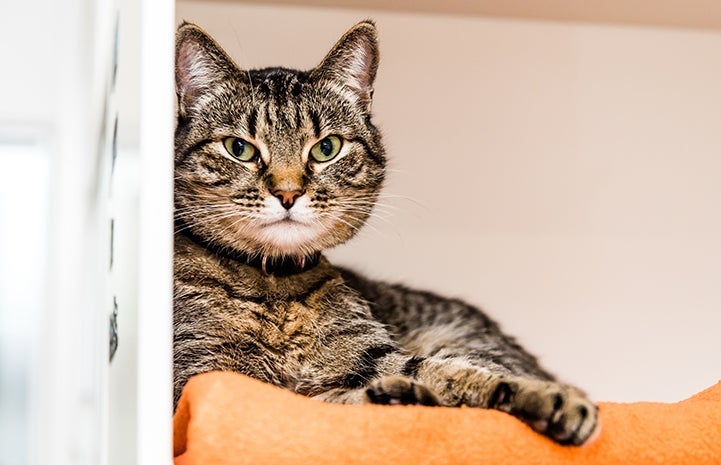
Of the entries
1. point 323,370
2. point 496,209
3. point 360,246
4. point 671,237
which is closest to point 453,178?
point 496,209

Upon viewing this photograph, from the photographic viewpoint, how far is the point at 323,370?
0.96 metres

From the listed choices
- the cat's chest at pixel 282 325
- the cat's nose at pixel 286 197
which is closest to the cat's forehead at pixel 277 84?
the cat's nose at pixel 286 197

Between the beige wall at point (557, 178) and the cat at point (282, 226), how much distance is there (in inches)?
16.9

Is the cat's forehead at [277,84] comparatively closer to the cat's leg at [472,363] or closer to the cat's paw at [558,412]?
the cat's leg at [472,363]

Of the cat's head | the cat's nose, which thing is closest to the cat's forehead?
the cat's head

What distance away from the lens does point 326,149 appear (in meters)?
1.04

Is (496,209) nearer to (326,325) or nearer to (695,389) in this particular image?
(695,389)

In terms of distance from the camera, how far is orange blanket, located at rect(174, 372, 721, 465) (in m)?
0.66

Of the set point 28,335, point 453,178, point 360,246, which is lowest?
point 28,335

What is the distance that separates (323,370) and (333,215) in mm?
186

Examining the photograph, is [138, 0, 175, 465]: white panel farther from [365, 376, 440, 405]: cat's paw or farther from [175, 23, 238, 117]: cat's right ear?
[175, 23, 238, 117]: cat's right ear

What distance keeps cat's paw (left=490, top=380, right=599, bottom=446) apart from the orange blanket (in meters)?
0.01

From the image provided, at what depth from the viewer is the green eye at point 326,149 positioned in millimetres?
1028

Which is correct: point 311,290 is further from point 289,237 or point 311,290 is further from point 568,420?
point 568,420
